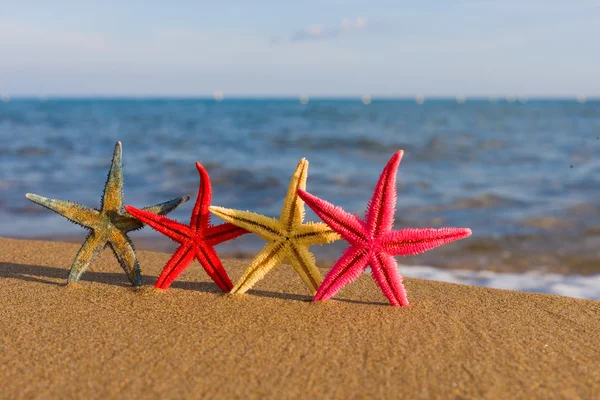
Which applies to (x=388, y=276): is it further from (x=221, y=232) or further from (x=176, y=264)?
(x=176, y=264)

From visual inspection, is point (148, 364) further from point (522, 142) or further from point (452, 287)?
point (522, 142)

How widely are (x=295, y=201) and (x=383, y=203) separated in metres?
0.54

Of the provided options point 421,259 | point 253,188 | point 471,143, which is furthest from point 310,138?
point 421,259

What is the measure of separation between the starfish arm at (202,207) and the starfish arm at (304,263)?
578 millimetres

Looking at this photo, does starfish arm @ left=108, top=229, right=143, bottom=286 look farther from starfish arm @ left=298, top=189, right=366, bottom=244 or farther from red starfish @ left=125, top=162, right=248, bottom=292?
starfish arm @ left=298, top=189, right=366, bottom=244

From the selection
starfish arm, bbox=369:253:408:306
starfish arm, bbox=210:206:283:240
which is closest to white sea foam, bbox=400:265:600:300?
starfish arm, bbox=369:253:408:306

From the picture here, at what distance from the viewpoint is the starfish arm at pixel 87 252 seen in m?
3.67

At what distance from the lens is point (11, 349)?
111 inches

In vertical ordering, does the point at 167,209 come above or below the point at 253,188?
above

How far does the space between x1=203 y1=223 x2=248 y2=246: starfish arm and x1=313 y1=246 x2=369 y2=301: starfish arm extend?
2.08 ft

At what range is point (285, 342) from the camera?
9.62 feet

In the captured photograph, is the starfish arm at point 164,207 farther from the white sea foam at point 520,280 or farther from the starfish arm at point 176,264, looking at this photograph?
the white sea foam at point 520,280

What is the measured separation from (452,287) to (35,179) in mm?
10340

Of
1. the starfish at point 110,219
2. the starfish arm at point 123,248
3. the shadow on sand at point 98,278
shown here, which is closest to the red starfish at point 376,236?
the shadow on sand at point 98,278
